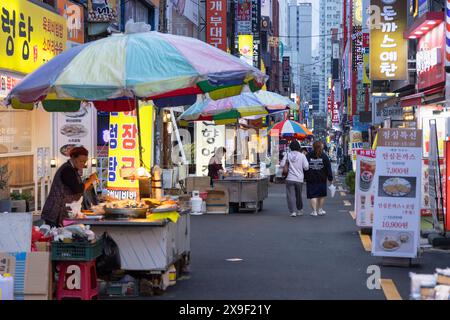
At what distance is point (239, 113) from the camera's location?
22266 millimetres

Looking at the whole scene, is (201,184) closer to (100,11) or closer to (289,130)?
(100,11)

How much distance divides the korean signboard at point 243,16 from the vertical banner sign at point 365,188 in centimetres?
4365

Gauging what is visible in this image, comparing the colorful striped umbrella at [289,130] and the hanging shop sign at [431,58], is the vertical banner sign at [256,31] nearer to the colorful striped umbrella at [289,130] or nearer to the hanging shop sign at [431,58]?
the colorful striped umbrella at [289,130]

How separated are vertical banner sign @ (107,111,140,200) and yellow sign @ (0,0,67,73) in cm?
230

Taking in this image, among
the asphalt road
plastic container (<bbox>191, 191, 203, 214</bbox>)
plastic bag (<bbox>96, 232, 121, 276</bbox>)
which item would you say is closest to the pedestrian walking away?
the asphalt road

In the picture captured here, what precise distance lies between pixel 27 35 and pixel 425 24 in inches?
483

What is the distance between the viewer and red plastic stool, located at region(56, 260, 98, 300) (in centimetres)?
932

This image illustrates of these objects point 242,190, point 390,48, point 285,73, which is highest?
point 285,73

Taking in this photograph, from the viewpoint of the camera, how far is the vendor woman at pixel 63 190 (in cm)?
1088

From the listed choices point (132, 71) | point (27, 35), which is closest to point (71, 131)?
point (27, 35)

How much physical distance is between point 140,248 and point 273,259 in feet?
11.0

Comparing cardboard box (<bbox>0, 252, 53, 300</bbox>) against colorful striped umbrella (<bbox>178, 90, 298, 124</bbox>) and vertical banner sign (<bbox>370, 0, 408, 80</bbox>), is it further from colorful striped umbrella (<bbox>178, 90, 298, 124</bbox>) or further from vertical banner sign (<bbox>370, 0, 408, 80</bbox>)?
vertical banner sign (<bbox>370, 0, 408, 80</bbox>)

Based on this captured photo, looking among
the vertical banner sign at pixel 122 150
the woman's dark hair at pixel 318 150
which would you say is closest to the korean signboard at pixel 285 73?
the woman's dark hair at pixel 318 150

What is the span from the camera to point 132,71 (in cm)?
993
